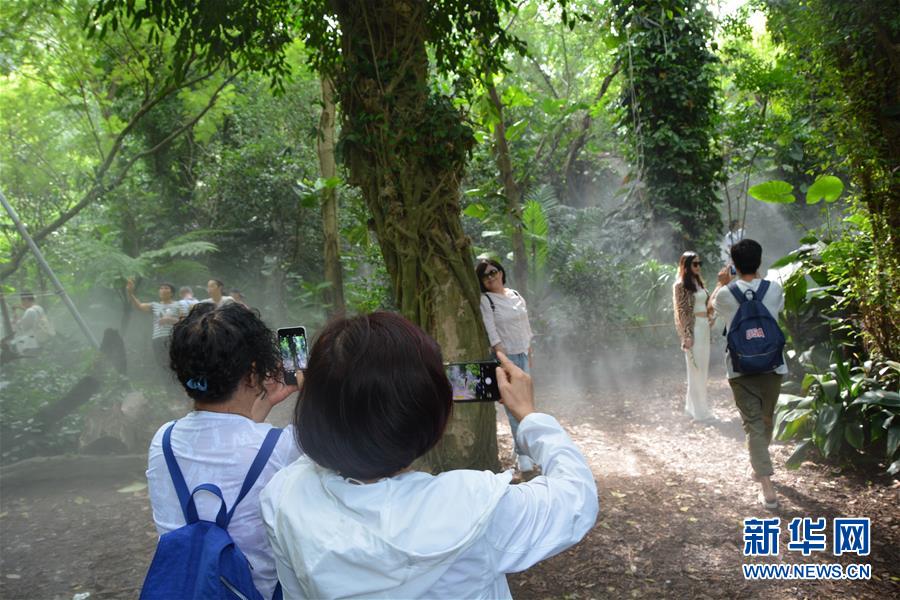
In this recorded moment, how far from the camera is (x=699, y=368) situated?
671 cm

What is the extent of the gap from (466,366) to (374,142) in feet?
9.21

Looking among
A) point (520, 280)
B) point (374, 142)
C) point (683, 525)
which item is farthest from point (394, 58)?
point (520, 280)

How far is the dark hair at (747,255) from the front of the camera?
4374 mm

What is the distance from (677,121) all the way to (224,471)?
10.4 meters

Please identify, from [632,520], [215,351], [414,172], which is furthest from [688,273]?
[215,351]

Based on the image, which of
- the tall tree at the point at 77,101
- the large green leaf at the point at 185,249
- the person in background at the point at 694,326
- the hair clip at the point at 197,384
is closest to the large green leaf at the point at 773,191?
the person in background at the point at 694,326

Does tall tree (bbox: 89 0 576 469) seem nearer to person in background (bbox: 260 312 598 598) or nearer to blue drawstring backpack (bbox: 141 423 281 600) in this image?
blue drawstring backpack (bbox: 141 423 281 600)

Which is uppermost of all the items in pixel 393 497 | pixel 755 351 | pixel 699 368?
pixel 393 497

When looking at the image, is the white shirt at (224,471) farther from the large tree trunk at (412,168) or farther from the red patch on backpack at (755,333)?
the red patch on backpack at (755,333)

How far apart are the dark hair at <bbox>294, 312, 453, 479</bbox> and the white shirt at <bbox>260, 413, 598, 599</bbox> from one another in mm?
59

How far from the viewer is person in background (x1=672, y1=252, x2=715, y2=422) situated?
255 inches

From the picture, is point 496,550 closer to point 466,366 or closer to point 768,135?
point 466,366

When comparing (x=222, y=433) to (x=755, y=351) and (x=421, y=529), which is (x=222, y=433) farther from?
(x=755, y=351)

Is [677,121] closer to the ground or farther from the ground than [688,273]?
farther from the ground
